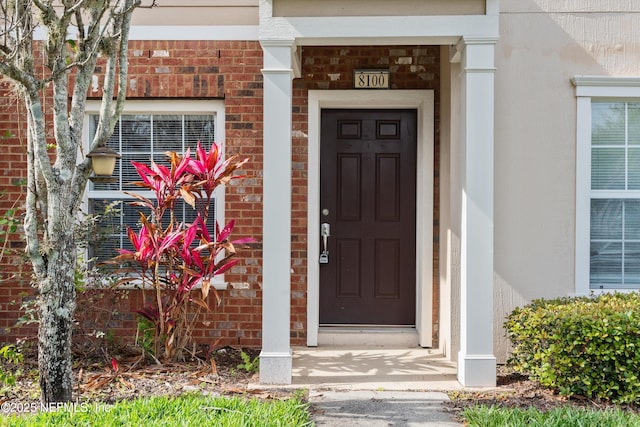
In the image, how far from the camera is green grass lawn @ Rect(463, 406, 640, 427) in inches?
160

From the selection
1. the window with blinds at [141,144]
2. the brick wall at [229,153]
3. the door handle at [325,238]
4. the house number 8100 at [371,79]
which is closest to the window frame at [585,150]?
the brick wall at [229,153]

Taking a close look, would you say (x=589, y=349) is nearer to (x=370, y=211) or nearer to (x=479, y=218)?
(x=479, y=218)

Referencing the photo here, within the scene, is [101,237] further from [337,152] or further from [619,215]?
[619,215]

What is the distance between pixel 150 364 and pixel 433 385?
2.46 m

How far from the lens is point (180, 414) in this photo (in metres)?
4.15

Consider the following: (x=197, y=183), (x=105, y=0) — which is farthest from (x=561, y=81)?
(x=105, y=0)

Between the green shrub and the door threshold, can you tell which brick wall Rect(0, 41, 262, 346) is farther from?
the green shrub

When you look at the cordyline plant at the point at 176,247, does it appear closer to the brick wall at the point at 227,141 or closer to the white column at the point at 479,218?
the brick wall at the point at 227,141

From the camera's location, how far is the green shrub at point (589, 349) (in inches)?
183

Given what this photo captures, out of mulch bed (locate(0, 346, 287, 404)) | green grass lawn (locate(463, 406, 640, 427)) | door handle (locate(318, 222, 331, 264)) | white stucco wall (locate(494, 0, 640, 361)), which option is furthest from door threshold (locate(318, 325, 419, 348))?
green grass lawn (locate(463, 406, 640, 427))

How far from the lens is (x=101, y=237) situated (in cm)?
607

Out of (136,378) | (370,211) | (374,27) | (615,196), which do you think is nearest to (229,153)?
(370,211)

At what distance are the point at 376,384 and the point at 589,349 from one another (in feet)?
5.48

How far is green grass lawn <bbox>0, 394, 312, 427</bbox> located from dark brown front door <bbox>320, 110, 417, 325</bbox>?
7.75ft
